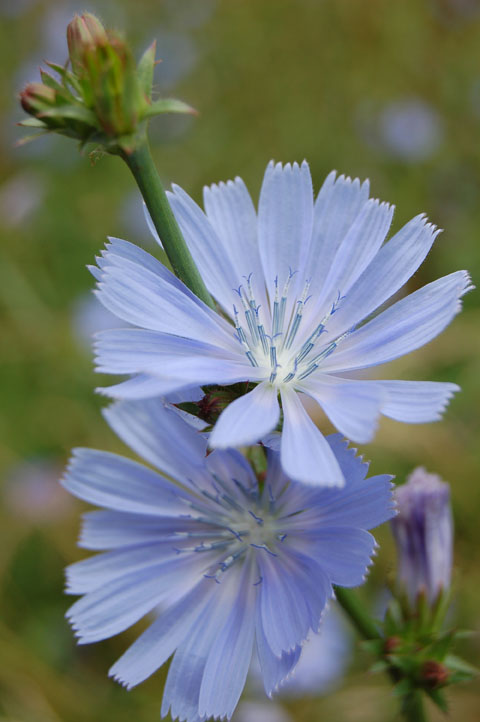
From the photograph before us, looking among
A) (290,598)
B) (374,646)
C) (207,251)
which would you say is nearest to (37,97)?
(207,251)

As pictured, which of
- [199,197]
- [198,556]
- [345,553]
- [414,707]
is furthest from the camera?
[199,197]

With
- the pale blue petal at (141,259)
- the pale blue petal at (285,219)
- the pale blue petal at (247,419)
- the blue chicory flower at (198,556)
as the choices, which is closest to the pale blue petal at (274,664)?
the blue chicory flower at (198,556)

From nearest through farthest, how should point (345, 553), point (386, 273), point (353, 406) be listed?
point (353, 406), point (345, 553), point (386, 273)

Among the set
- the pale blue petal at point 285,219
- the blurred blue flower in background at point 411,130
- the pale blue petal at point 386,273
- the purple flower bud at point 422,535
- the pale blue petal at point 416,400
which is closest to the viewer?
the pale blue petal at point 416,400

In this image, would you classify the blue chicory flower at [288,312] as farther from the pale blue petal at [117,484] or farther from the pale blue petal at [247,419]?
the pale blue petal at [117,484]

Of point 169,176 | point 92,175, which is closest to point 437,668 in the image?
point 169,176

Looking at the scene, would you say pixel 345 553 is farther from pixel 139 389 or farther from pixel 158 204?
pixel 158 204

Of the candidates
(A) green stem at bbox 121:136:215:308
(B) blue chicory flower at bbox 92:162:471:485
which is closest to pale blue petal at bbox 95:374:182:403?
(B) blue chicory flower at bbox 92:162:471:485
